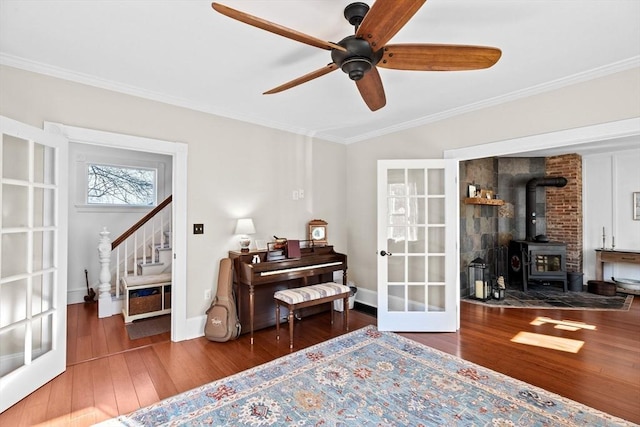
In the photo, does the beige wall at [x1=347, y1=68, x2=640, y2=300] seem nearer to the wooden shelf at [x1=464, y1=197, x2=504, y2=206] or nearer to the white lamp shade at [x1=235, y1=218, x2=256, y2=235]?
the wooden shelf at [x1=464, y1=197, x2=504, y2=206]

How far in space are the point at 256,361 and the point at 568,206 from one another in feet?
19.6

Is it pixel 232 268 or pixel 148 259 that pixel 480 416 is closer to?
pixel 232 268

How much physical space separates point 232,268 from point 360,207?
2.09 m

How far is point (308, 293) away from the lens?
124 inches

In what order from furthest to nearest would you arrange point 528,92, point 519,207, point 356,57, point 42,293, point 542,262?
point 519,207 < point 542,262 < point 528,92 < point 42,293 < point 356,57

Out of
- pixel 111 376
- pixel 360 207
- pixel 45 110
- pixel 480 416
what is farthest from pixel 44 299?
pixel 360 207

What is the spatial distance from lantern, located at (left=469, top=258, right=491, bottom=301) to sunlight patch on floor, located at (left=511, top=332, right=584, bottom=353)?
1.36m

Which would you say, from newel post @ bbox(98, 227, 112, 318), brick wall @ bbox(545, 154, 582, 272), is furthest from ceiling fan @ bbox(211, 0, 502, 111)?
brick wall @ bbox(545, 154, 582, 272)

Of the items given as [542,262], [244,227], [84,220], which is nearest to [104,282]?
[84,220]

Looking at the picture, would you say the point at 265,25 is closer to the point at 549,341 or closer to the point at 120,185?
the point at 549,341

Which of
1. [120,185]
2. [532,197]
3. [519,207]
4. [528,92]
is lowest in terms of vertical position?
[519,207]

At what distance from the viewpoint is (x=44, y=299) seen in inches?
94.1

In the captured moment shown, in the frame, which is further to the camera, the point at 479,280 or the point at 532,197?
the point at 532,197

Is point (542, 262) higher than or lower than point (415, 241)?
lower
